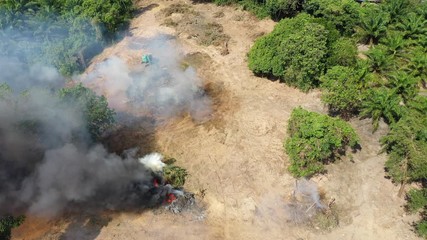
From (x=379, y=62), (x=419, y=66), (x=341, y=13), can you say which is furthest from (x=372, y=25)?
(x=419, y=66)

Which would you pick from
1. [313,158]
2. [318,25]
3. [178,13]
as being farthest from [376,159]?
[178,13]

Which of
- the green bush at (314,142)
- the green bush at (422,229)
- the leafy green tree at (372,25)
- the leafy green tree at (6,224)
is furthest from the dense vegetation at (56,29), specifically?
the green bush at (422,229)

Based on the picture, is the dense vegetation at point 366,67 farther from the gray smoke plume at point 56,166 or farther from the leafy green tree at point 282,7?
the gray smoke plume at point 56,166

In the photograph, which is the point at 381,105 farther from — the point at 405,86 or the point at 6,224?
the point at 6,224

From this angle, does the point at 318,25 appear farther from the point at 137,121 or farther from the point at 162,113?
the point at 137,121

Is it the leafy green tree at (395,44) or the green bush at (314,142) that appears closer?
the green bush at (314,142)

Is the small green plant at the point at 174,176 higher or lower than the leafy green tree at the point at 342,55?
lower
